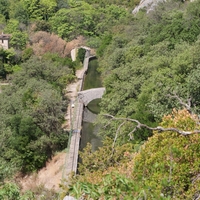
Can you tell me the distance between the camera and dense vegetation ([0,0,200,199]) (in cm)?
591

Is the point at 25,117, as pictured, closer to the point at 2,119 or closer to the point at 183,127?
the point at 2,119

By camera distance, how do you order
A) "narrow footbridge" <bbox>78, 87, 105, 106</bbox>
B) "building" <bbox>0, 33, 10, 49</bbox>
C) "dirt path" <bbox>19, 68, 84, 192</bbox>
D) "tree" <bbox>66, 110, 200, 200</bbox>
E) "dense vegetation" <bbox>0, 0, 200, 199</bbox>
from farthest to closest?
"building" <bbox>0, 33, 10, 49</bbox> → "narrow footbridge" <bbox>78, 87, 105, 106</bbox> → "dirt path" <bbox>19, 68, 84, 192</bbox> → "dense vegetation" <bbox>0, 0, 200, 199</bbox> → "tree" <bbox>66, 110, 200, 200</bbox>

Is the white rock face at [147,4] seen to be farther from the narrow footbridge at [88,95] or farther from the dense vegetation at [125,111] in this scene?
the narrow footbridge at [88,95]

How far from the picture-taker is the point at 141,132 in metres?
15.7

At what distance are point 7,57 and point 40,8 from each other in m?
16.1

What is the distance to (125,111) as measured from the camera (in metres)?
19.0

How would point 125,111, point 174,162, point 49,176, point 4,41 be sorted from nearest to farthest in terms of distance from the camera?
point 174,162, point 49,176, point 125,111, point 4,41

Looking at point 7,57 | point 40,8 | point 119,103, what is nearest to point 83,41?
point 40,8

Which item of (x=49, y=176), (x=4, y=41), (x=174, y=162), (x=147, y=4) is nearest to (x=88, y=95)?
(x=49, y=176)

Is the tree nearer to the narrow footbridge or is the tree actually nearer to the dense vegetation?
the dense vegetation

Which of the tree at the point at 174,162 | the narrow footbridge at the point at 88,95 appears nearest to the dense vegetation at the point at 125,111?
the tree at the point at 174,162

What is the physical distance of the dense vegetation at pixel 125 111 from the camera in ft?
19.4

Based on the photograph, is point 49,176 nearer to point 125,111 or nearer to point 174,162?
point 125,111

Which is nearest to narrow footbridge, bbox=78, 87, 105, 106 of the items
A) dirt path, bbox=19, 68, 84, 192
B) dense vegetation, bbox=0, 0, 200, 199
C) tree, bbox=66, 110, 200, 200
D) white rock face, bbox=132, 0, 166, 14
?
dense vegetation, bbox=0, 0, 200, 199
